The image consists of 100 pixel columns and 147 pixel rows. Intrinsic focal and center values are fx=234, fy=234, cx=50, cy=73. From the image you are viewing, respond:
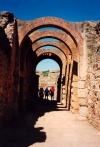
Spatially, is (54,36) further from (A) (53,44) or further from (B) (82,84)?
(B) (82,84)

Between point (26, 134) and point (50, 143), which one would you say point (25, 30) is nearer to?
point (26, 134)

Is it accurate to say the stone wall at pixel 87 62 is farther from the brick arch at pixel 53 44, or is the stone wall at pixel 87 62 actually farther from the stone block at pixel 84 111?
the brick arch at pixel 53 44

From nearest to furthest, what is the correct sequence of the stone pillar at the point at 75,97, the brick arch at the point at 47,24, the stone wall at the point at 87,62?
1. the stone wall at the point at 87,62
2. the brick arch at the point at 47,24
3. the stone pillar at the point at 75,97

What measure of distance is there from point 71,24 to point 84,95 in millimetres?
3739

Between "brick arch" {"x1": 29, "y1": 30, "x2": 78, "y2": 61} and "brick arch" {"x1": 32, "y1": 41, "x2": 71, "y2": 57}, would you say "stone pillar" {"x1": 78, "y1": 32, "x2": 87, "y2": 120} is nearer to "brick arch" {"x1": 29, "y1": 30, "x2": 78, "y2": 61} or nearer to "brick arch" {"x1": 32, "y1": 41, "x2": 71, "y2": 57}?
"brick arch" {"x1": 29, "y1": 30, "x2": 78, "y2": 61}

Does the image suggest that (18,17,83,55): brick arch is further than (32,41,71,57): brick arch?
No

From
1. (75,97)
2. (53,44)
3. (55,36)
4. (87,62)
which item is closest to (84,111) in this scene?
(87,62)

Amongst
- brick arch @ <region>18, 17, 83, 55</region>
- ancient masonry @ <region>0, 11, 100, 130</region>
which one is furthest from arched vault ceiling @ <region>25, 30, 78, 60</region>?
brick arch @ <region>18, 17, 83, 55</region>

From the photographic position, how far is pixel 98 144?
20.1ft

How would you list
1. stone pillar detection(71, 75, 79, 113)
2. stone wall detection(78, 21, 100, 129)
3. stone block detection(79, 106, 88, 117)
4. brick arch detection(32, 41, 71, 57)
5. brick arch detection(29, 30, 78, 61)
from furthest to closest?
1. brick arch detection(32, 41, 71, 57)
2. brick arch detection(29, 30, 78, 61)
3. stone pillar detection(71, 75, 79, 113)
4. stone block detection(79, 106, 88, 117)
5. stone wall detection(78, 21, 100, 129)

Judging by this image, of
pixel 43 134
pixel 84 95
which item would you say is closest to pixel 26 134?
pixel 43 134

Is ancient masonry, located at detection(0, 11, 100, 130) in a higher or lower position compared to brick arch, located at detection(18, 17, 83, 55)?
lower

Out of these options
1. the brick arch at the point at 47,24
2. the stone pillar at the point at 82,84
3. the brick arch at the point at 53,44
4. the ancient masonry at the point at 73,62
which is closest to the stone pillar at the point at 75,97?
the ancient masonry at the point at 73,62

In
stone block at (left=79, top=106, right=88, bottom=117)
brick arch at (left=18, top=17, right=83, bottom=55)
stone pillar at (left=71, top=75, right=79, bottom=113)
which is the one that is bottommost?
stone block at (left=79, top=106, right=88, bottom=117)
